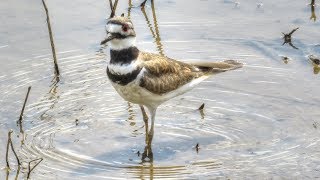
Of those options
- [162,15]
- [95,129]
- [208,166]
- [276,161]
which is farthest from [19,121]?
[162,15]

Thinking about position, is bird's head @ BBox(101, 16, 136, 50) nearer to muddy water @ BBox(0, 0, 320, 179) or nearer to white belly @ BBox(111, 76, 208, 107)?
white belly @ BBox(111, 76, 208, 107)

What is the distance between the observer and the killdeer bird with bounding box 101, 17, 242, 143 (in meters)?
7.77

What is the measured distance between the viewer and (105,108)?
9086 millimetres

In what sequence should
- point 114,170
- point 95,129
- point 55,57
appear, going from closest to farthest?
point 114,170
point 95,129
point 55,57

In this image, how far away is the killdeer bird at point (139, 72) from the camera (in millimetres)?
7773

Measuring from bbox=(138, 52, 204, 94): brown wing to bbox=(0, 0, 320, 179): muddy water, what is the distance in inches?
19.8

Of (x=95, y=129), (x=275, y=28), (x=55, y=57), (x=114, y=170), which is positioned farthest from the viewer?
(x=275, y=28)

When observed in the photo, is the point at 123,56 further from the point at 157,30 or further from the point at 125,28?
the point at 157,30

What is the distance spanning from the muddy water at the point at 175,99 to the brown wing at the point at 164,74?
504 millimetres

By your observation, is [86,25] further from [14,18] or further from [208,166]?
[208,166]

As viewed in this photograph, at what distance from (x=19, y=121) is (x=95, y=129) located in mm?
761

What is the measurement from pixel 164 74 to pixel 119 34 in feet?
2.41

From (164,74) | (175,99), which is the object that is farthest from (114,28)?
(175,99)

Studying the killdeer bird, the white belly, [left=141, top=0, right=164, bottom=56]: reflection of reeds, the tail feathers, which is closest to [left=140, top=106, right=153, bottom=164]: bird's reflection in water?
the killdeer bird
